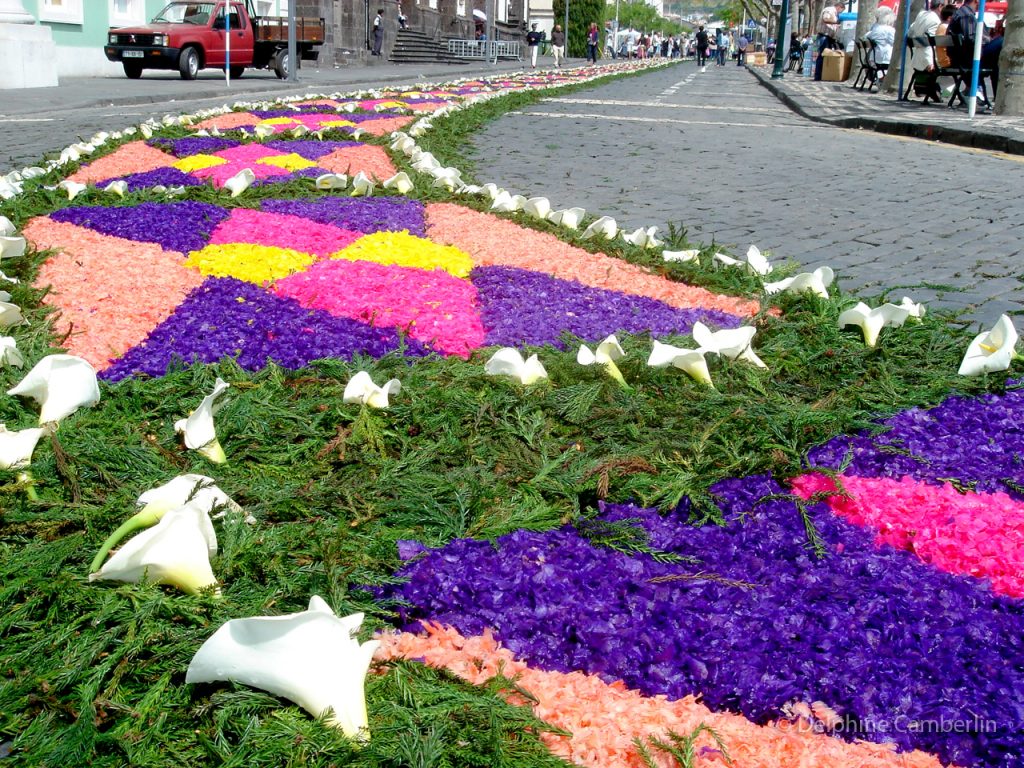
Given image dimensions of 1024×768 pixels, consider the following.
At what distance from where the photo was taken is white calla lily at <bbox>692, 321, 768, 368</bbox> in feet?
10.1

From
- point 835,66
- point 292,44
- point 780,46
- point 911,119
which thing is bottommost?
point 911,119

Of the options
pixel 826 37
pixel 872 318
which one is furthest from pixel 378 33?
pixel 872 318

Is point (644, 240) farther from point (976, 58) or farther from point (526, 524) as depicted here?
point (976, 58)

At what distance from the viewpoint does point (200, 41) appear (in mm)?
21016

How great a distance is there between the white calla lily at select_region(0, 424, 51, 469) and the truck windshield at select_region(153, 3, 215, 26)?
2128 cm

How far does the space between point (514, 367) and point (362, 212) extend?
2571 millimetres

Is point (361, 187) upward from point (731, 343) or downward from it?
upward

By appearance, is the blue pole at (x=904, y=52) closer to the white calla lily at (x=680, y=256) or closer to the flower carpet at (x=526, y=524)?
the white calla lily at (x=680, y=256)

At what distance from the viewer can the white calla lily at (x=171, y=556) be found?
1729 mm

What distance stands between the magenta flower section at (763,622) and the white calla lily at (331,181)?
169 inches

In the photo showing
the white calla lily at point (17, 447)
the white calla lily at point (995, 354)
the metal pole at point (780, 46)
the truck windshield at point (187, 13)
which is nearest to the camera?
the white calla lily at point (17, 447)

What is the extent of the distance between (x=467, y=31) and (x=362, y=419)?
50.8 metres

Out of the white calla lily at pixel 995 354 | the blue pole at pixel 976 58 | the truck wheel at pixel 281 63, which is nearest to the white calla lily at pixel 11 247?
the white calla lily at pixel 995 354

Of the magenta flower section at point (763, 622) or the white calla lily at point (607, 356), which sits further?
the white calla lily at point (607, 356)
